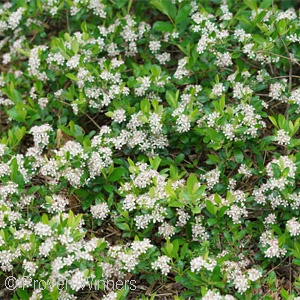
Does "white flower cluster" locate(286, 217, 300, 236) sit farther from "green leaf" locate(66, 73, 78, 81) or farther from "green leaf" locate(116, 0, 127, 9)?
"green leaf" locate(116, 0, 127, 9)

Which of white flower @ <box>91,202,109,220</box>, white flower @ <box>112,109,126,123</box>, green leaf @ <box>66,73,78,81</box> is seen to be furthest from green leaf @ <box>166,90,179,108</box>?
white flower @ <box>91,202,109,220</box>

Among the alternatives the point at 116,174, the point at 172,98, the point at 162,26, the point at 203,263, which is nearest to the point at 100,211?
the point at 116,174

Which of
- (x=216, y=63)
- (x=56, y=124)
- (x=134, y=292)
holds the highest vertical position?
(x=216, y=63)

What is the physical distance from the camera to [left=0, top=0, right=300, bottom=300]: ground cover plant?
300 centimetres

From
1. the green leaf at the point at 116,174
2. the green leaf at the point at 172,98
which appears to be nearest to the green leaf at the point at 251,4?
the green leaf at the point at 172,98

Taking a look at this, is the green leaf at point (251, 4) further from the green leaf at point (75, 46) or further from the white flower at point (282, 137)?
the green leaf at point (75, 46)

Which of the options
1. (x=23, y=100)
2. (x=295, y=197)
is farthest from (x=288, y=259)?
(x=23, y=100)

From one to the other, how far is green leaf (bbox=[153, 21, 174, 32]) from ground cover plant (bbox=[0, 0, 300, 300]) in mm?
17

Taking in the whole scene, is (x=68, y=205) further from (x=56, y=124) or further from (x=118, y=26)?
(x=118, y=26)

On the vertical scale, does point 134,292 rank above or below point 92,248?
below

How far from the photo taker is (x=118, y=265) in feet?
9.91

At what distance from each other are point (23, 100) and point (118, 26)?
3.03 feet

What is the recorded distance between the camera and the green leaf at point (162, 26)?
3.87 metres

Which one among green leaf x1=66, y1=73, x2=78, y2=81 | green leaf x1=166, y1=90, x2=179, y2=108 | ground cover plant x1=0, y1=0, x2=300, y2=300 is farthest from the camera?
green leaf x1=66, y1=73, x2=78, y2=81
